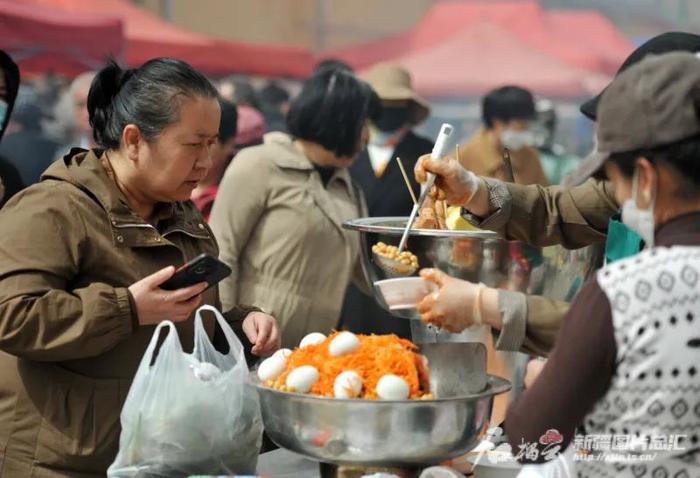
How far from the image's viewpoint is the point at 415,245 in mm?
2727

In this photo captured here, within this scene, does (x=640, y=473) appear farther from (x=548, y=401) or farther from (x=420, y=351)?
(x=420, y=351)

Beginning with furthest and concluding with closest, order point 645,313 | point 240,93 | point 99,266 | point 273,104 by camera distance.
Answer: point 273,104, point 240,93, point 99,266, point 645,313

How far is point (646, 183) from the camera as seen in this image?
1.76 m

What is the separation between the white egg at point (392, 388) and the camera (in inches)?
79.6

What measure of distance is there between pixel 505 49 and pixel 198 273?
11.9 m

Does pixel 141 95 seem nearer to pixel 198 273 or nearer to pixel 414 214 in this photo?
pixel 198 273

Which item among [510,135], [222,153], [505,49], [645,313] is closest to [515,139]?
[510,135]

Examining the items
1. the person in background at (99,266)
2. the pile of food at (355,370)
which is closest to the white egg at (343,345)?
the pile of food at (355,370)

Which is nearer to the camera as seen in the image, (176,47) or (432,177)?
(432,177)

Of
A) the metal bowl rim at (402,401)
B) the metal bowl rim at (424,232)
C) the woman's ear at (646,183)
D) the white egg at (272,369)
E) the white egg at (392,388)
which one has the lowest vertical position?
the white egg at (272,369)

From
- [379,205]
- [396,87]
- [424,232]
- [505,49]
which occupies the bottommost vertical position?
[505,49]

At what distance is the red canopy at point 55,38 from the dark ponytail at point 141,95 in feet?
16.4

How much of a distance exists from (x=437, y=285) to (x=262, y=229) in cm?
210

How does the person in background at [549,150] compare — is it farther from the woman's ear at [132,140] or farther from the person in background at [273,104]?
the woman's ear at [132,140]
